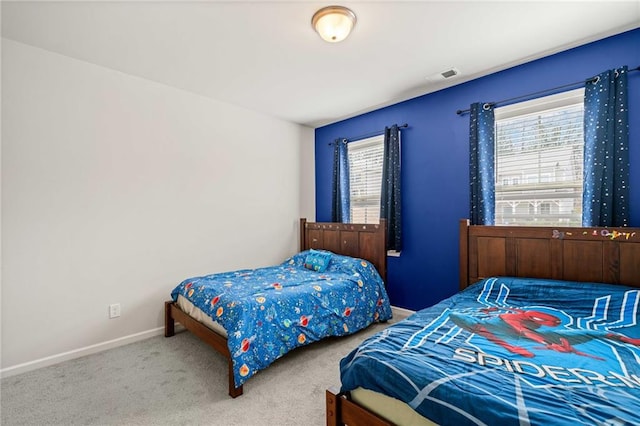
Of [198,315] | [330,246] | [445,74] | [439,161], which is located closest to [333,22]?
[445,74]

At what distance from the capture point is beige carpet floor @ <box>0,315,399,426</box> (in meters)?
1.80

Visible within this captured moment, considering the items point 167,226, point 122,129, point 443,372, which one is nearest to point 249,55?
point 122,129

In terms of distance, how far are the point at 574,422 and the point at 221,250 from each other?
329 cm

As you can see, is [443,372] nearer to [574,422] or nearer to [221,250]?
[574,422]

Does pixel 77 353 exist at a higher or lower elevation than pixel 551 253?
lower

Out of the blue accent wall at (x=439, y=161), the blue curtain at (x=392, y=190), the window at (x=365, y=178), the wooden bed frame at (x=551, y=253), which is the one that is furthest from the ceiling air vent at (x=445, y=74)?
the wooden bed frame at (x=551, y=253)

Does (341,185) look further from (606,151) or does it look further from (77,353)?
(77,353)

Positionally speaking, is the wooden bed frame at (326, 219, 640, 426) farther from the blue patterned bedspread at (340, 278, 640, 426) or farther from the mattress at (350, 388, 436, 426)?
the mattress at (350, 388, 436, 426)

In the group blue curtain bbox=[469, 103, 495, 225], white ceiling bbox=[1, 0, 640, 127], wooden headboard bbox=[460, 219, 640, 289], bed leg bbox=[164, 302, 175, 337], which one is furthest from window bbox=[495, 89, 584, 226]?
bed leg bbox=[164, 302, 175, 337]

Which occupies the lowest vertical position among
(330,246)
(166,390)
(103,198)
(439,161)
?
(166,390)

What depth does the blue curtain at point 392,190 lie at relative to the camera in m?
3.41

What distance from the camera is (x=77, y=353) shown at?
2551 millimetres

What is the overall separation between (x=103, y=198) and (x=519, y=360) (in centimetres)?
326

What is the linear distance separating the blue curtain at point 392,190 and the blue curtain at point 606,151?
1595 mm
